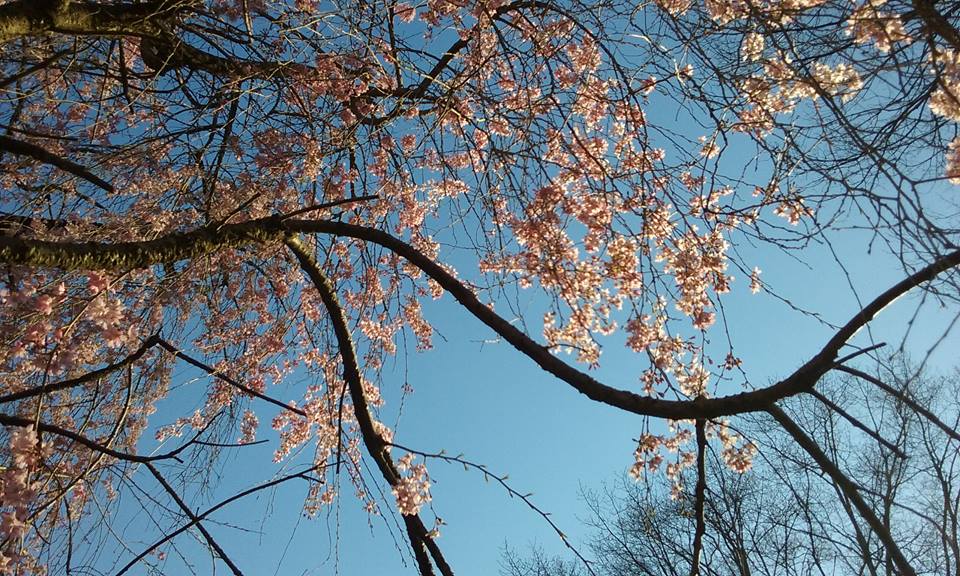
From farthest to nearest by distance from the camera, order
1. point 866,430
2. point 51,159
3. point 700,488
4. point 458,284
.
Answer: point 51,159
point 458,284
point 700,488
point 866,430

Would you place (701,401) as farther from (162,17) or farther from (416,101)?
(162,17)

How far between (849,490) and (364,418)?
2.16m

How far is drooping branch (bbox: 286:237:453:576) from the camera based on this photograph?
270 cm

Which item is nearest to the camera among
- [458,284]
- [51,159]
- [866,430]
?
[866,430]

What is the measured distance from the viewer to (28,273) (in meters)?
3.56

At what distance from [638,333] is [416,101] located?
1761 millimetres

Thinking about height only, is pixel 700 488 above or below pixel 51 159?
below

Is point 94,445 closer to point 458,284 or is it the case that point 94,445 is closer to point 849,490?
point 458,284

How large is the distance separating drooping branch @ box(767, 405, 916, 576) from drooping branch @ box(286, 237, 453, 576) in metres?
1.53

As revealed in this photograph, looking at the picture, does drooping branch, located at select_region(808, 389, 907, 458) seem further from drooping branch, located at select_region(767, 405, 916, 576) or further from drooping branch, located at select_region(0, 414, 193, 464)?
drooping branch, located at select_region(0, 414, 193, 464)

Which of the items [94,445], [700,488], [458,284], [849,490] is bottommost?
[849,490]

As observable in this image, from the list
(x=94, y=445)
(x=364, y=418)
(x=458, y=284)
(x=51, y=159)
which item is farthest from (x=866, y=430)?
(x=51, y=159)

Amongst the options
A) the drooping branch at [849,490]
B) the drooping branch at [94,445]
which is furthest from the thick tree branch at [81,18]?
the drooping branch at [849,490]

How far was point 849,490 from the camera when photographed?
5.36 ft
